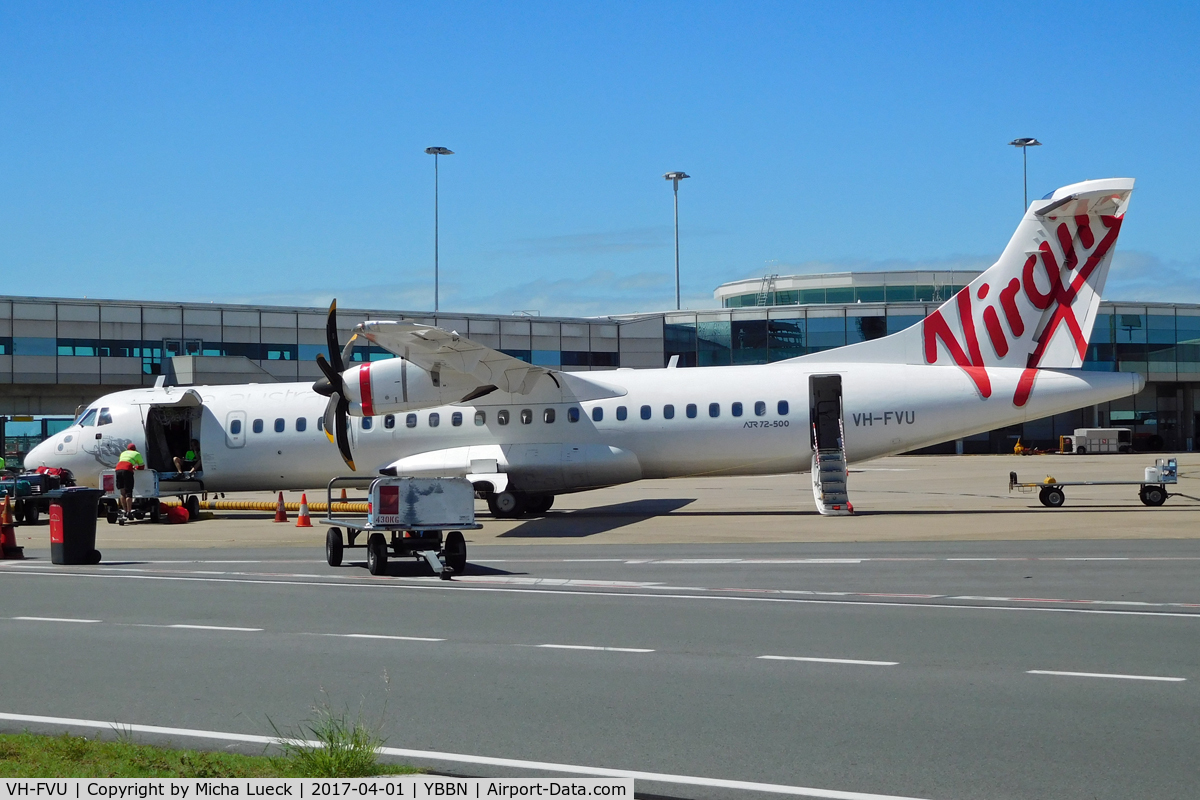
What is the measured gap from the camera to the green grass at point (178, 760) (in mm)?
5527

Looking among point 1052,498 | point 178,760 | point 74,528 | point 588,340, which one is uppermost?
point 588,340

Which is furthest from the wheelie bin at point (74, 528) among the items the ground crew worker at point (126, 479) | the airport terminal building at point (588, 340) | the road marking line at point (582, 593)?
the airport terminal building at point (588, 340)

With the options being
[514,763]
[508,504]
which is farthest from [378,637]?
[508,504]

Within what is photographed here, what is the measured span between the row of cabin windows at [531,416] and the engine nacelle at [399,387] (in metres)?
1.51

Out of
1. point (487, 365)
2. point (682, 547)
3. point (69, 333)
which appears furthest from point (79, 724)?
point (69, 333)

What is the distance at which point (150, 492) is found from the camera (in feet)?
88.4

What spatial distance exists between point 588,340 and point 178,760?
172ft

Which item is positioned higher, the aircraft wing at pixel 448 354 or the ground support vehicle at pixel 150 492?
the aircraft wing at pixel 448 354

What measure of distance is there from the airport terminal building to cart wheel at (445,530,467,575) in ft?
96.5

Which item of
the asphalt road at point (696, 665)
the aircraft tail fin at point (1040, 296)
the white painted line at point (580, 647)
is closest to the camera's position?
the asphalt road at point (696, 665)

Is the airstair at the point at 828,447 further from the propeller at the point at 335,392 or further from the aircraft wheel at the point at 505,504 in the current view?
the propeller at the point at 335,392

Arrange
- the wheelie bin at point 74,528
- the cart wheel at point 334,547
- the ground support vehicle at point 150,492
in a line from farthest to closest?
1. the ground support vehicle at point 150,492
2. the wheelie bin at point 74,528
3. the cart wheel at point 334,547

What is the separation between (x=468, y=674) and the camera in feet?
28.5

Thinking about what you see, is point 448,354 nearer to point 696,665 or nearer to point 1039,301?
point 1039,301
